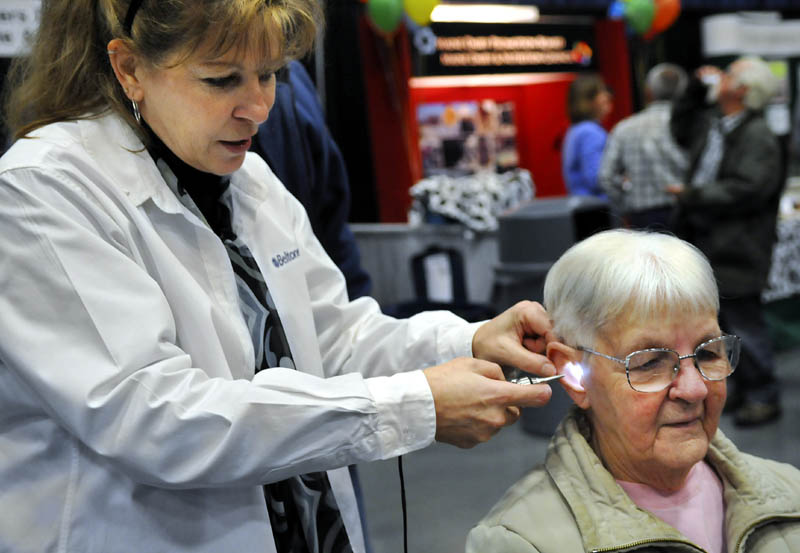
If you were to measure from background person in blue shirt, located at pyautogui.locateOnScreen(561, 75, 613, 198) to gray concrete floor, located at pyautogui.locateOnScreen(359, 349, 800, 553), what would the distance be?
2.11 meters

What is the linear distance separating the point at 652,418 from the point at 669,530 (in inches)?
7.8

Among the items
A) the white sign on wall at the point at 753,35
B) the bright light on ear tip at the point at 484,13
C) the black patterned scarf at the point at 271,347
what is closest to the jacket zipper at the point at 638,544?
the black patterned scarf at the point at 271,347

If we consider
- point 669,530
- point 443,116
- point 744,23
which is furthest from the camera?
point 744,23

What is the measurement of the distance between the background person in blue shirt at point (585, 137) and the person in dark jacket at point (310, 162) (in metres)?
4.15

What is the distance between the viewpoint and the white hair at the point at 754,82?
4.66 metres

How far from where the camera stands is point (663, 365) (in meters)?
1.59

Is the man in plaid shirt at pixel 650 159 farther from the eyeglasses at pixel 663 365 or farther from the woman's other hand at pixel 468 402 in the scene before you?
the woman's other hand at pixel 468 402

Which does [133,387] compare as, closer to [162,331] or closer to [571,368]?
[162,331]

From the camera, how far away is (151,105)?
1407 millimetres

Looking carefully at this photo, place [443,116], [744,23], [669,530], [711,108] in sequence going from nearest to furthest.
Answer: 1. [669,530]
2. [711,108]
3. [443,116]
4. [744,23]

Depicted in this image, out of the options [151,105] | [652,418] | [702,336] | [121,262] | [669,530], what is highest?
[151,105]

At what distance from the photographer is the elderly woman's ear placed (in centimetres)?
166

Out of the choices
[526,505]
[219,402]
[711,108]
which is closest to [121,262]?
[219,402]

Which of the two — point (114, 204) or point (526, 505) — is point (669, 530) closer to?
point (526, 505)
